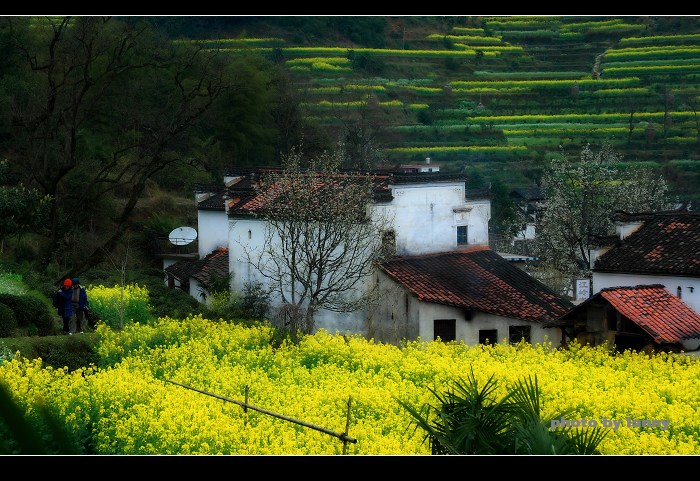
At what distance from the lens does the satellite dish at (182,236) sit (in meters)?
27.5

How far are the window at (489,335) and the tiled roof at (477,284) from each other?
363 millimetres

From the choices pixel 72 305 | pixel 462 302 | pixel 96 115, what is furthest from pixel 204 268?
pixel 72 305

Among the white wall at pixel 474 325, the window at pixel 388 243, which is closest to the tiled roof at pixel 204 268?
the window at pixel 388 243

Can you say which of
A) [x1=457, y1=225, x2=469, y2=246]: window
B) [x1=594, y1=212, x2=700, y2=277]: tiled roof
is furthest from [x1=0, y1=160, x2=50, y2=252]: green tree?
[x1=594, y1=212, x2=700, y2=277]: tiled roof

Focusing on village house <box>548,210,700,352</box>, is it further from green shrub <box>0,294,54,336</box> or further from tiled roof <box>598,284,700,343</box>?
green shrub <box>0,294,54,336</box>

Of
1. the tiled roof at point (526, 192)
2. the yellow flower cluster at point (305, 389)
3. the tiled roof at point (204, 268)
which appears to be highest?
the tiled roof at point (526, 192)

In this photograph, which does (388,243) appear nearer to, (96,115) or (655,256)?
(655,256)

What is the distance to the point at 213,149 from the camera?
109ft

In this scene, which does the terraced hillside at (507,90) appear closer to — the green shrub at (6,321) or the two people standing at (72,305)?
the two people standing at (72,305)

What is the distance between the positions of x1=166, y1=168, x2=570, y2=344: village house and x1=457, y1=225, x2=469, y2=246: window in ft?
0.07

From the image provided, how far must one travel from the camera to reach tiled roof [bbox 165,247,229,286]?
23953 mm

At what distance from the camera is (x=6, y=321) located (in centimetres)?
1473

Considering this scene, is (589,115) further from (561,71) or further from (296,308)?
(296,308)

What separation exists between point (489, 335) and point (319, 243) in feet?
12.5
